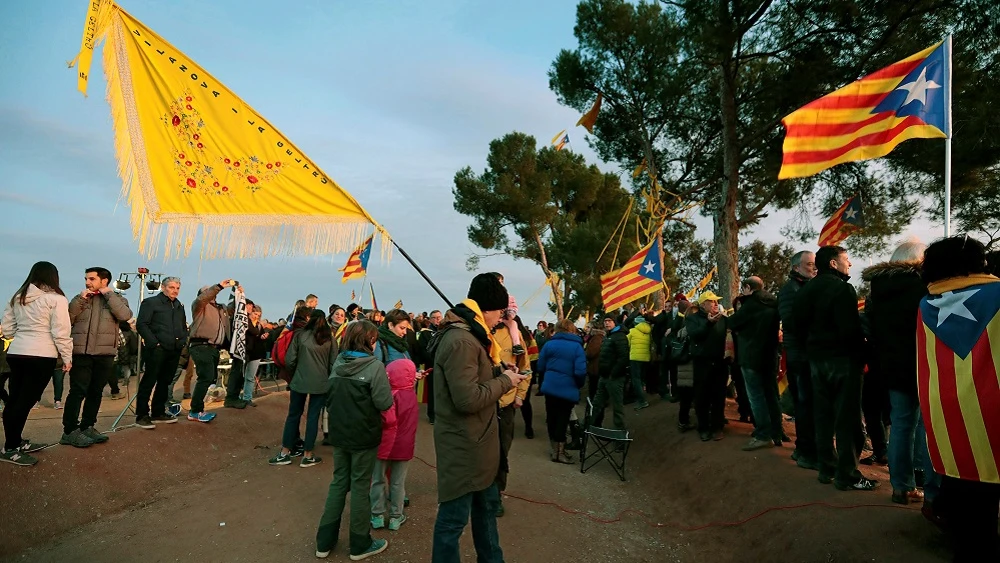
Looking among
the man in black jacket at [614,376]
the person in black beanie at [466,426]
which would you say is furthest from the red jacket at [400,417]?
the man in black jacket at [614,376]

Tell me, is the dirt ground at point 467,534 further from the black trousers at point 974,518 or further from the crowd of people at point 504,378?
the black trousers at point 974,518

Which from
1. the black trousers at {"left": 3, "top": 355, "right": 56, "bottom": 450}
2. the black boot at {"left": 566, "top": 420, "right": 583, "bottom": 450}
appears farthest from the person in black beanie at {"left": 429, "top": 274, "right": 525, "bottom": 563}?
the black boot at {"left": 566, "top": 420, "right": 583, "bottom": 450}

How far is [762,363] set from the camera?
6.15 m

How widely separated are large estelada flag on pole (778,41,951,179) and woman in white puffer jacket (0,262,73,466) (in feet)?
23.9

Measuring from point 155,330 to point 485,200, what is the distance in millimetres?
23578

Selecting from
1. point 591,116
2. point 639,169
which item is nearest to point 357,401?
point 639,169

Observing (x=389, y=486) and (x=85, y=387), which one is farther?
(x=85, y=387)

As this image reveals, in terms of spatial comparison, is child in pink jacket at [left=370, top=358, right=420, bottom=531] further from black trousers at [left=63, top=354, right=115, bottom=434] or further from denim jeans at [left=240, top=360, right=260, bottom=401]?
denim jeans at [left=240, top=360, right=260, bottom=401]

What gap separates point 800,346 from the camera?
17.4 ft

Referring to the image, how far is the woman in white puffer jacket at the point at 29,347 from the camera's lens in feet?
16.5

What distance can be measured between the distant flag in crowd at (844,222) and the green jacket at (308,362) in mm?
9617

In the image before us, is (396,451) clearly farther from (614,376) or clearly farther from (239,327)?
(239,327)

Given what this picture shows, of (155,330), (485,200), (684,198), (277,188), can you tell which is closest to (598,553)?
(277,188)

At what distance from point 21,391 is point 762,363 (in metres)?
7.36
